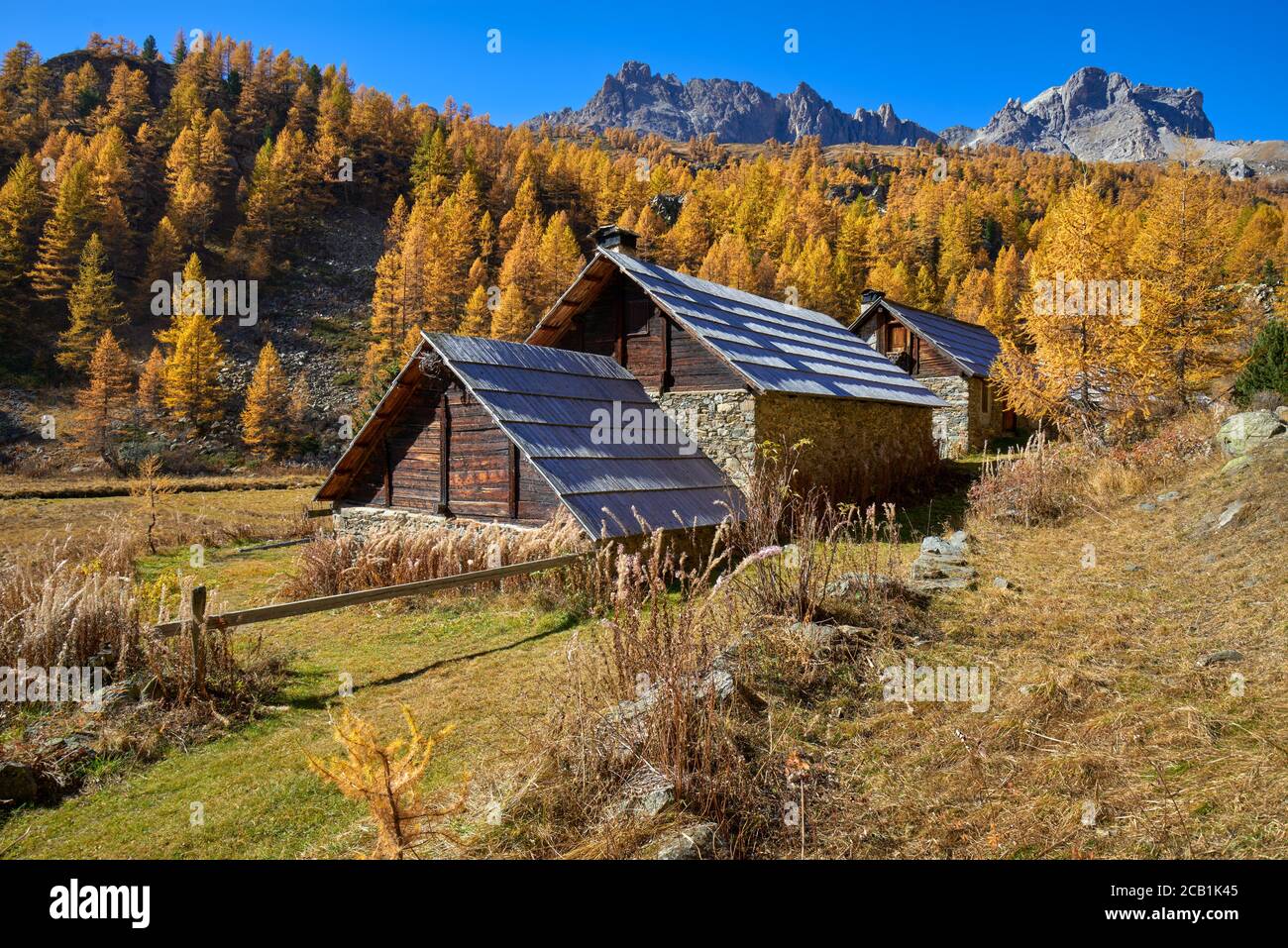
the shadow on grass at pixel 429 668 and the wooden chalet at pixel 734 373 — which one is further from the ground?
the wooden chalet at pixel 734 373

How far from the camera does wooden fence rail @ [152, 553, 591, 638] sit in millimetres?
6273

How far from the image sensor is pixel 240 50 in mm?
111750

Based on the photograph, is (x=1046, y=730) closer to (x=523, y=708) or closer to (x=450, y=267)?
(x=523, y=708)

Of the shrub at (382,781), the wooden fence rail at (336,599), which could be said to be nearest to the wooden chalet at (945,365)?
the wooden fence rail at (336,599)

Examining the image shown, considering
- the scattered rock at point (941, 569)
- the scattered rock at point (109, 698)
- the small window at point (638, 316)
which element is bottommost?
the scattered rock at point (109, 698)

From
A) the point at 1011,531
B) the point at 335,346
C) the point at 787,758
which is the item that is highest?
the point at 335,346

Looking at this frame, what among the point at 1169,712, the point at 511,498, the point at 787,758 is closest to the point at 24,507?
the point at 511,498

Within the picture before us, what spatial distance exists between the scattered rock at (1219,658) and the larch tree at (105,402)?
60468 mm

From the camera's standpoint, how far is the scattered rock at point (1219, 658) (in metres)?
5.22

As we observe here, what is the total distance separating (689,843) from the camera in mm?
3264

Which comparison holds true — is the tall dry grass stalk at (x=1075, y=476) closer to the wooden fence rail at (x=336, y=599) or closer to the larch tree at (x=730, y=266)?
the wooden fence rail at (x=336, y=599)

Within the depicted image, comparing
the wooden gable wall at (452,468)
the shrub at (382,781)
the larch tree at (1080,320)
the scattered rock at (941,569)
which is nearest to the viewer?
the shrub at (382,781)

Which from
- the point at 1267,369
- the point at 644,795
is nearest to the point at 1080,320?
the point at 1267,369
